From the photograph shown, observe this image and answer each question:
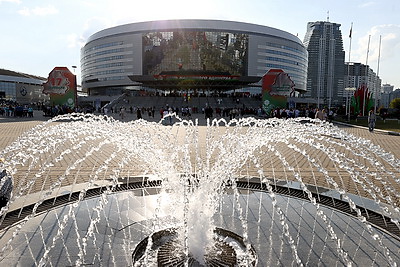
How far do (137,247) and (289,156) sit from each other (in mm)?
8830

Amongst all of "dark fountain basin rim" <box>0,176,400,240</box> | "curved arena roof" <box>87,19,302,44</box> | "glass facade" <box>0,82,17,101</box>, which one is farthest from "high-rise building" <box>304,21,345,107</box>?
"dark fountain basin rim" <box>0,176,400,240</box>

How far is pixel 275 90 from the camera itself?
36688mm

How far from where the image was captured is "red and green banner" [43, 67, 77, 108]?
37156mm

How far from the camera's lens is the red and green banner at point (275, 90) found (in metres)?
36.6

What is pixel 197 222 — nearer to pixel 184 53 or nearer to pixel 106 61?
pixel 184 53

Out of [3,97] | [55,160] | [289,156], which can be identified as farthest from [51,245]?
[3,97]

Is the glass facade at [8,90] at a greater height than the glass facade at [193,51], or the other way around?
the glass facade at [193,51]

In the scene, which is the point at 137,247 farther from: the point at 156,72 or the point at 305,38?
the point at 305,38

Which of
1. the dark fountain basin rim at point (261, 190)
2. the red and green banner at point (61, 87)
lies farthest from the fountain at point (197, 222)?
the red and green banner at point (61, 87)

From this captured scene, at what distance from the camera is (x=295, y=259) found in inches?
153

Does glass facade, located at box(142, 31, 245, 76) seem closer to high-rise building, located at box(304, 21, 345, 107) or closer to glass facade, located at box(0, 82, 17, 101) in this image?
high-rise building, located at box(304, 21, 345, 107)

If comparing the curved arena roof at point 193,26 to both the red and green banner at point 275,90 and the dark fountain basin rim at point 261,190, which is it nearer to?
the red and green banner at point 275,90

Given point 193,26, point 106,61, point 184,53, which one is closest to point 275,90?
point 184,53

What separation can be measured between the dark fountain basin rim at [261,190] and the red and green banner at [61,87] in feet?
110
